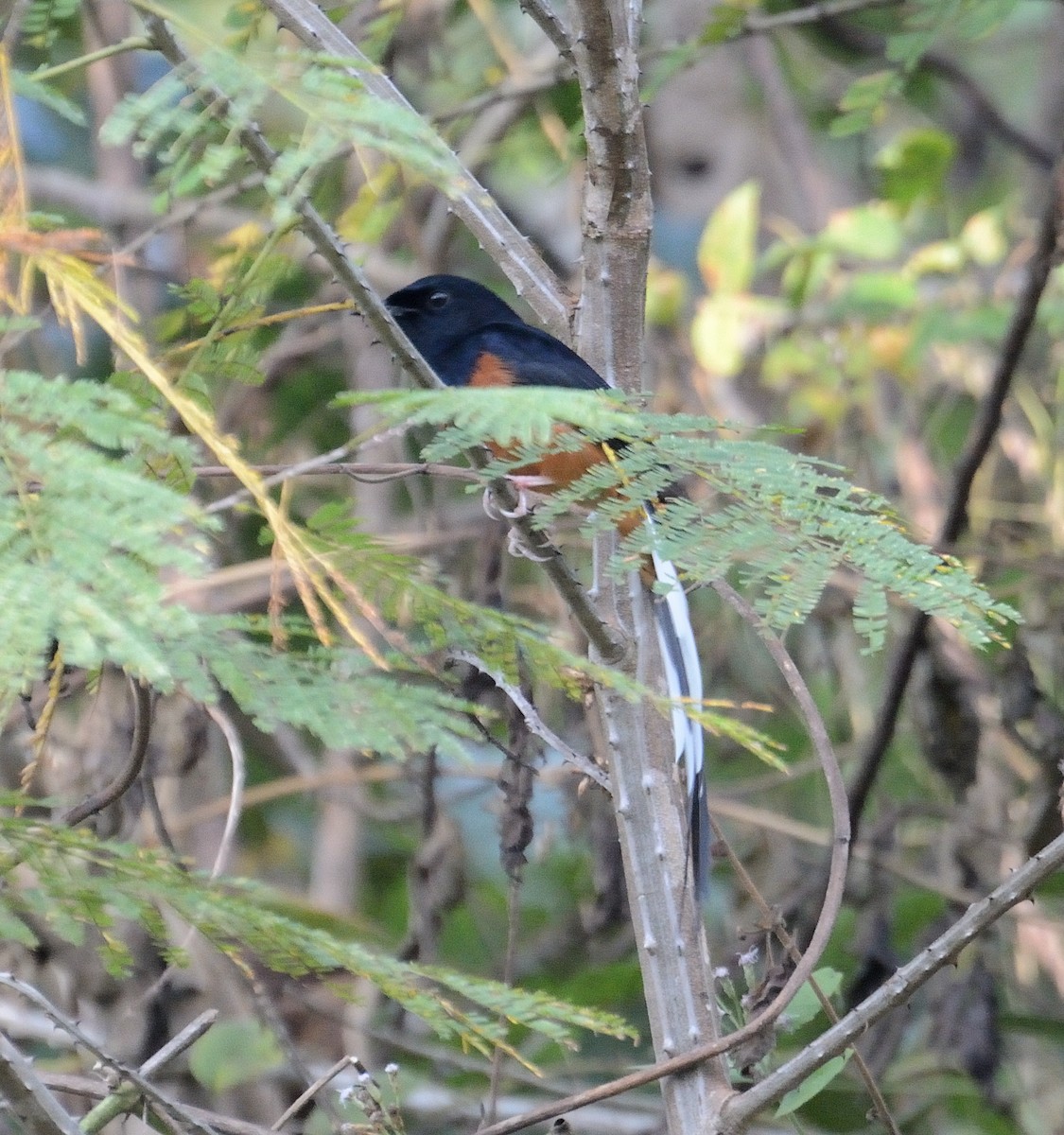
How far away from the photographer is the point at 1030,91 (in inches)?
347

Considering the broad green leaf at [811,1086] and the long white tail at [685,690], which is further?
the long white tail at [685,690]

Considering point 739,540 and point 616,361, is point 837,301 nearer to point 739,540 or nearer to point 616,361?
point 616,361

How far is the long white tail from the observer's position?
8.39ft

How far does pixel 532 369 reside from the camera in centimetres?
358

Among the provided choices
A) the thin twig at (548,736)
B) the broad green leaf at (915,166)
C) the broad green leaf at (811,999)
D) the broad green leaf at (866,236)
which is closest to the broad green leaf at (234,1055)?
the broad green leaf at (811,999)

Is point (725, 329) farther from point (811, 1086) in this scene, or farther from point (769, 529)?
point (769, 529)

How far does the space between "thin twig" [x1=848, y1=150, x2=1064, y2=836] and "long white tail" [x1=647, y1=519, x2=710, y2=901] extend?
78 centimetres

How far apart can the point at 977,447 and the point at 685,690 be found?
4.14 feet

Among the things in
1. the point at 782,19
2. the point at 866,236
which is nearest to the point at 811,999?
the point at 782,19

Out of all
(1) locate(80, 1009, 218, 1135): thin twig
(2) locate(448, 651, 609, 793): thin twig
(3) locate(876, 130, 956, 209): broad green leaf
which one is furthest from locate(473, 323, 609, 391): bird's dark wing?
(3) locate(876, 130, 956, 209): broad green leaf

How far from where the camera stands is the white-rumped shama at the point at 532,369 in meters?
2.69

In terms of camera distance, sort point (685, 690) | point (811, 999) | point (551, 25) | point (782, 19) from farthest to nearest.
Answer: point (782, 19)
point (685, 690)
point (811, 999)
point (551, 25)

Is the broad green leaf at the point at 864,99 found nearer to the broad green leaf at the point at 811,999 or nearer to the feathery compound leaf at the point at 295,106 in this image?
the broad green leaf at the point at 811,999

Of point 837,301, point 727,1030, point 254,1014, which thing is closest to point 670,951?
point 727,1030
